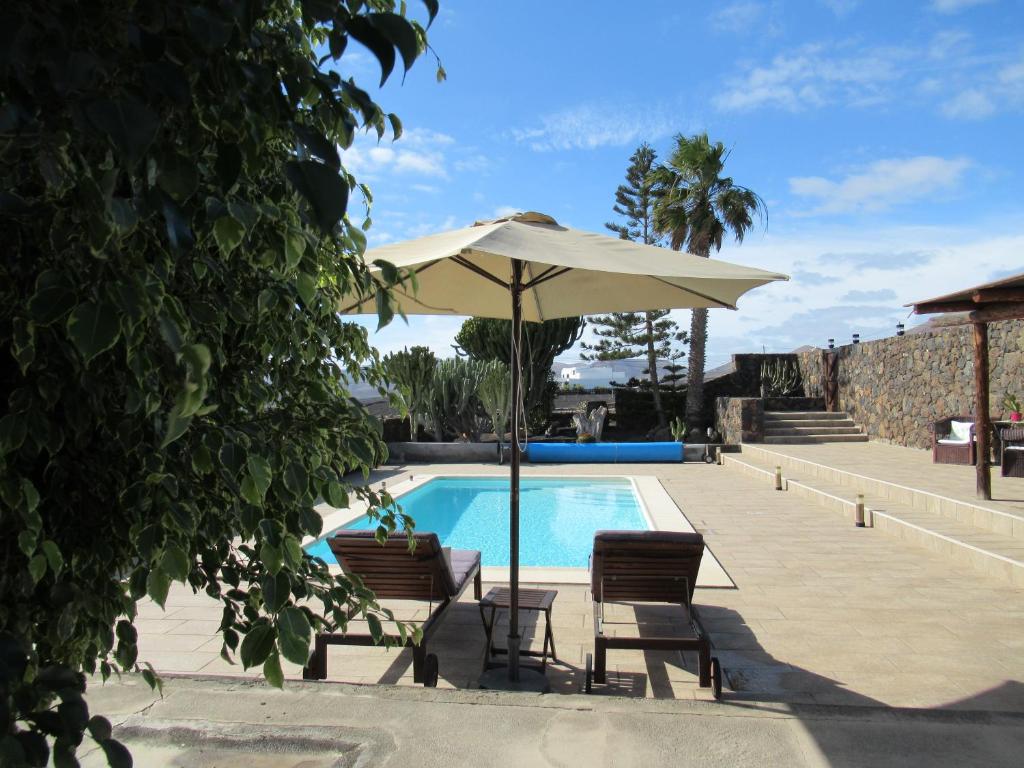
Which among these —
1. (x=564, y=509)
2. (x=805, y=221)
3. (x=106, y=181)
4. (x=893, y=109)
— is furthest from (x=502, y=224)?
(x=805, y=221)

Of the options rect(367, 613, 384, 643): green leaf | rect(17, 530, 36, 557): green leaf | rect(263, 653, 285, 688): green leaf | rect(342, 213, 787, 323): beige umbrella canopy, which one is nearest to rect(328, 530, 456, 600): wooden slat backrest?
rect(342, 213, 787, 323): beige umbrella canopy

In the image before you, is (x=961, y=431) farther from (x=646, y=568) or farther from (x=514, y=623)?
(x=514, y=623)

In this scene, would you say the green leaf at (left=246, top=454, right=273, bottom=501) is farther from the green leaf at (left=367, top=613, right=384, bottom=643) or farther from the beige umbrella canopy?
the beige umbrella canopy

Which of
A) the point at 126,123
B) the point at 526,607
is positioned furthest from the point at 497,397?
the point at 126,123

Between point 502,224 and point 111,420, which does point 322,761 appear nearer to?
point 111,420

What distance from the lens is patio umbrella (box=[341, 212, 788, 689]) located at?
2928mm

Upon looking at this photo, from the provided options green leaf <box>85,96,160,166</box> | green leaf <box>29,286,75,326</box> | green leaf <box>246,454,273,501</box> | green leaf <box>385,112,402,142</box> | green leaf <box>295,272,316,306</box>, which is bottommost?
green leaf <box>246,454,273,501</box>

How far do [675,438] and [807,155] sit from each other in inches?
277

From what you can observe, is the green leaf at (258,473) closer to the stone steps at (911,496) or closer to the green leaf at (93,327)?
the green leaf at (93,327)

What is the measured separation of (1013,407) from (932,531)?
6.04m

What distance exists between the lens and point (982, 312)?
740 cm

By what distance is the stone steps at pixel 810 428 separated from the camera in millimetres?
16031

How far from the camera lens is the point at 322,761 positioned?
230 cm

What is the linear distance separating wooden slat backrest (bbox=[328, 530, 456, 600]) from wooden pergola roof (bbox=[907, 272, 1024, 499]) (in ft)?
20.4
